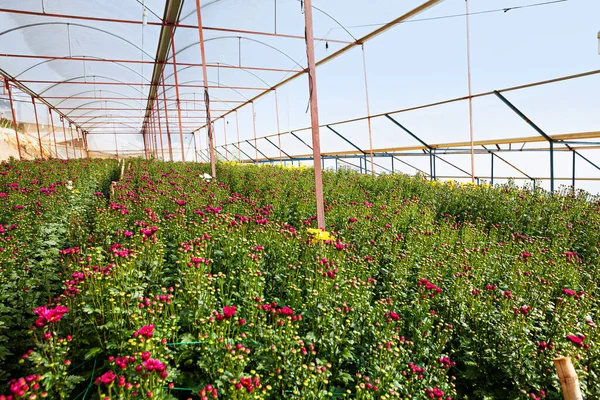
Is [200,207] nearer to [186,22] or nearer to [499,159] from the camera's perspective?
[186,22]

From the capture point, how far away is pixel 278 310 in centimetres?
205

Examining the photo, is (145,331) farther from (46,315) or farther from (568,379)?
(568,379)

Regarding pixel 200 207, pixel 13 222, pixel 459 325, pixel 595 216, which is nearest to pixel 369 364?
pixel 459 325

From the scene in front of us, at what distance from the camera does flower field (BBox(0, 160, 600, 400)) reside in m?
1.77

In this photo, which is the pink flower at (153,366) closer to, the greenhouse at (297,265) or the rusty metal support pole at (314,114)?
the greenhouse at (297,265)

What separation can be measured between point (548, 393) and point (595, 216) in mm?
3992

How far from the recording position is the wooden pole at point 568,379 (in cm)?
153

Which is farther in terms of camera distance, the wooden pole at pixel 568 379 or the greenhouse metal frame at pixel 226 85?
the greenhouse metal frame at pixel 226 85

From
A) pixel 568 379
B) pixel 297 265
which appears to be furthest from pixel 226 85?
pixel 568 379

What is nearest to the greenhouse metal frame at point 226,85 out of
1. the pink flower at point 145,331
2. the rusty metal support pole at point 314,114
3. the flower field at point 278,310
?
the rusty metal support pole at point 314,114

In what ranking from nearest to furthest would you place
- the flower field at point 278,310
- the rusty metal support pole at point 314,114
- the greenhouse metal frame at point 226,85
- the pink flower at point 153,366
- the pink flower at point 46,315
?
the pink flower at point 153,366
the pink flower at point 46,315
the flower field at point 278,310
the rusty metal support pole at point 314,114
the greenhouse metal frame at point 226,85

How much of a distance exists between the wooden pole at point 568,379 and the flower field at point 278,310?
39cm

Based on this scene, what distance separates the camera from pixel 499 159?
36.9 feet

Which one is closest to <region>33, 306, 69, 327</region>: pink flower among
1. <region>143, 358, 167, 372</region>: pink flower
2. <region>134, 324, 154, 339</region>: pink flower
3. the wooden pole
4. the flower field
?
the flower field
